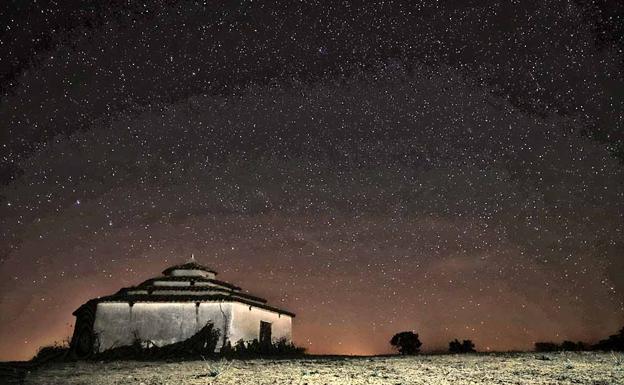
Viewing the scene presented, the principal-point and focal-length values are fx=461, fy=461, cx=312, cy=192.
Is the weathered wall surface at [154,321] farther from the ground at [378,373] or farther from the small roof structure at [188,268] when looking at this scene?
the ground at [378,373]

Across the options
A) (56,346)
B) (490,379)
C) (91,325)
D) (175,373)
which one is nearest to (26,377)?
(175,373)

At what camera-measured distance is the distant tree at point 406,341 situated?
112 feet

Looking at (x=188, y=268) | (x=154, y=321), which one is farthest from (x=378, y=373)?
(x=188, y=268)

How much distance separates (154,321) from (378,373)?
1543 cm

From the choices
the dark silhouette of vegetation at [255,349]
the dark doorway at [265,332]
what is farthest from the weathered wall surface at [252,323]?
the dark silhouette of vegetation at [255,349]

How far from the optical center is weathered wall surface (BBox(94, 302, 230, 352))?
22016 mm

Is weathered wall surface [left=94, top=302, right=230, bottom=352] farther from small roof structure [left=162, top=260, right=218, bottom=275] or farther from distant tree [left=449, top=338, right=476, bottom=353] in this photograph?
distant tree [left=449, top=338, right=476, bottom=353]

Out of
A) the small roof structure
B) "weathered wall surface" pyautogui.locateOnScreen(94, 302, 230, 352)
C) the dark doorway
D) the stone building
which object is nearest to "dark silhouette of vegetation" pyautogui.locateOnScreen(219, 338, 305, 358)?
the stone building

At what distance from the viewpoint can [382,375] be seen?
9641mm

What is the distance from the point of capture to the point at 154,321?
2227 centimetres

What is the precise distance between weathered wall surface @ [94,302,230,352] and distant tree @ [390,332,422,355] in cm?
1690

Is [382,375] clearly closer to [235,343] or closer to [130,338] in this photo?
[235,343]

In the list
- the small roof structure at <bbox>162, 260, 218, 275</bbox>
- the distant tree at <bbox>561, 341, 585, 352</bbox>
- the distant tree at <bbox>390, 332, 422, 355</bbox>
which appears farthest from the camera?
the distant tree at <bbox>390, 332, 422, 355</bbox>

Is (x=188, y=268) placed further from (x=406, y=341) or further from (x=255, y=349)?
(x=406, y=341)
